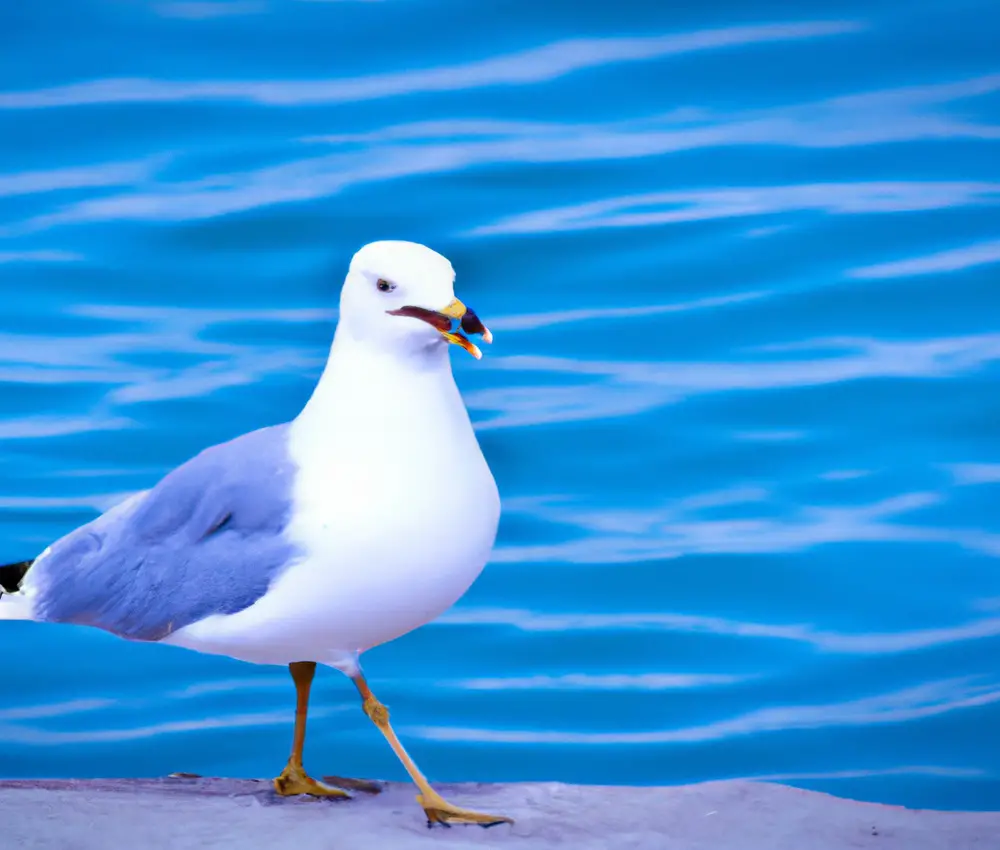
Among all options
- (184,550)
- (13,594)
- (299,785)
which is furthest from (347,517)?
(13,594)

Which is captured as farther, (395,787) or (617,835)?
(395,787)

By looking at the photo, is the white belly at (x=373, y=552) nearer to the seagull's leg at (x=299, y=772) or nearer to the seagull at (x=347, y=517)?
the seagull at (x=347, y=517)

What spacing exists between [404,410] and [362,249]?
1.23 feet

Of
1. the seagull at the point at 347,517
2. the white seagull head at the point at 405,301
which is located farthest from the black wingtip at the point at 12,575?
the white seagull head at the point at 405,301

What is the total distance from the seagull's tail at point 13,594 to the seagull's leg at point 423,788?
85cm

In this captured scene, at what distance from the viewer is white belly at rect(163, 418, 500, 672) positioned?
12.8 ft

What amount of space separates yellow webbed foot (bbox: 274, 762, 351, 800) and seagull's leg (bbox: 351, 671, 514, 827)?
0.78 feet

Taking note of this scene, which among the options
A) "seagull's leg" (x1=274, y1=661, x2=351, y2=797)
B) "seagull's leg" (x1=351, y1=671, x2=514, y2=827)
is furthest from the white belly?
"seagull's leg" (x1=274, y1=661, x2=351, y2=797)

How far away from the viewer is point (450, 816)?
163 inches

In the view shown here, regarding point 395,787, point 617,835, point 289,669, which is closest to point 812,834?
point 617,835

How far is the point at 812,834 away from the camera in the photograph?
4156 mm

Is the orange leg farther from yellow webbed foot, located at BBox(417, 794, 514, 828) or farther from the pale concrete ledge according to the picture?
yellow webbed foot, located at BBox(417, 794, 514, 828)

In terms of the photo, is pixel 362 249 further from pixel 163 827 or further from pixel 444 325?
pixel 163 827

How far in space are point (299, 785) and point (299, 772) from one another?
0.04 m
